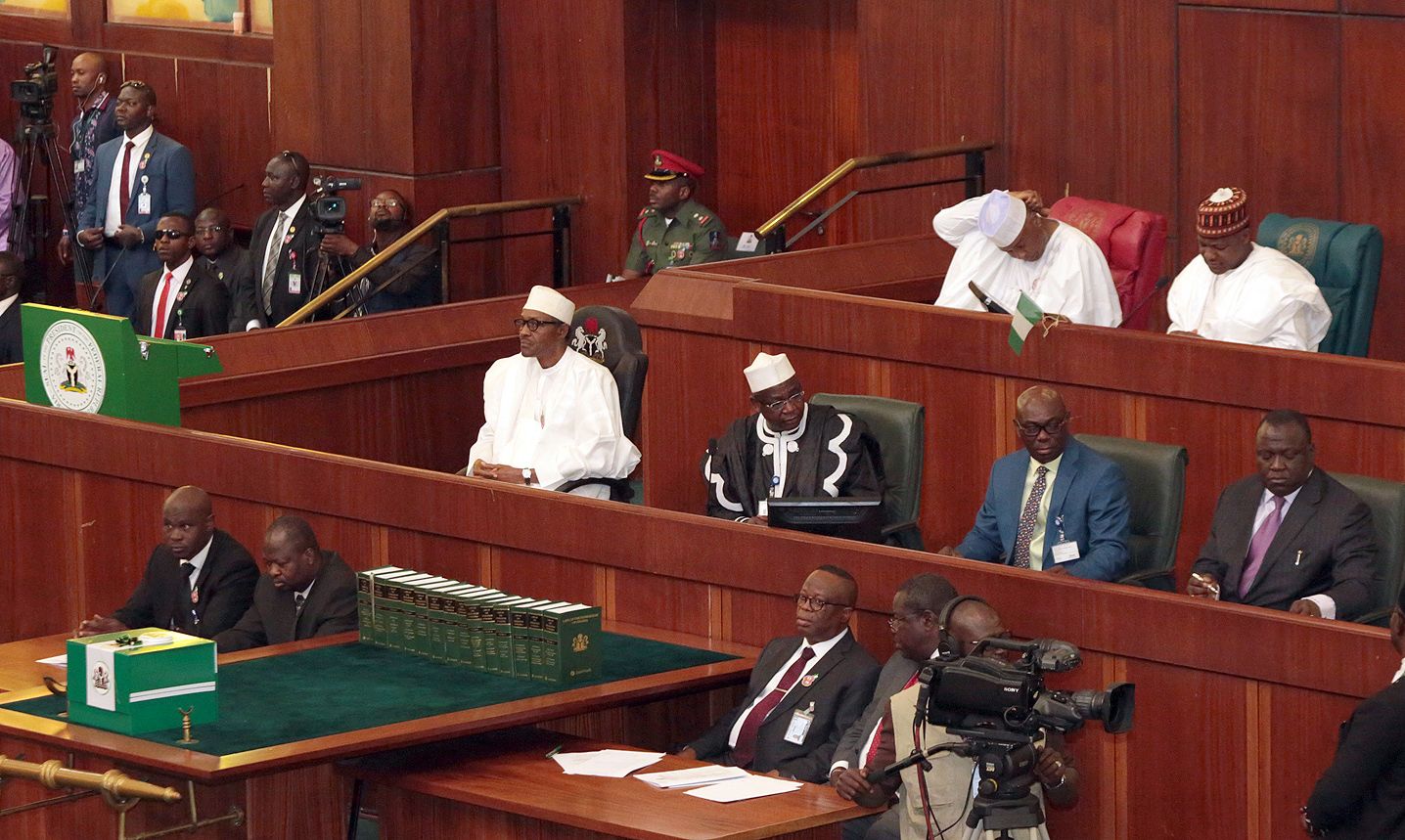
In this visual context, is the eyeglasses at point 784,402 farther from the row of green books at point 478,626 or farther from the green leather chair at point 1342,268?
the green leather chair at point 1342,268

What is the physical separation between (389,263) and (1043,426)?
477 centimetres

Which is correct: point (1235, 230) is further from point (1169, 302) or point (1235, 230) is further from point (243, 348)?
point (243, 348)

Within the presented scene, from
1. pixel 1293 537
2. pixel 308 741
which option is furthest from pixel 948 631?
pixel 308 741

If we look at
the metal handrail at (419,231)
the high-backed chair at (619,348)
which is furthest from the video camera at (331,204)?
the high-backed chair at (619,348)

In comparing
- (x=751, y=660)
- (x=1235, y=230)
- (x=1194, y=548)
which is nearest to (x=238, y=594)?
(x=751, y=660)

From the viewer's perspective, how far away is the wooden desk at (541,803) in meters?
5.08

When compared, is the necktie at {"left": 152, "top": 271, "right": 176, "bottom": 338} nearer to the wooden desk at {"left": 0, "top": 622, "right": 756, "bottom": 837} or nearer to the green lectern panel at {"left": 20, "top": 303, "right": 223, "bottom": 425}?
the green lectern panel at {"left": 20, "top": 303, "right": 223, "bottom": 425}

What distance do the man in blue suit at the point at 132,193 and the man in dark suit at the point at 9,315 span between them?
1.69 metres

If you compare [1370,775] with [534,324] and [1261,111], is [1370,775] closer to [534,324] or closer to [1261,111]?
[534,324]

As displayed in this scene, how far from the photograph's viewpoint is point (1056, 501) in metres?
6.38

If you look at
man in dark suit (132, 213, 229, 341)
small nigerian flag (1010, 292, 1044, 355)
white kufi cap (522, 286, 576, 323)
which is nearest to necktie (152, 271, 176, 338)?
man in dark suit (132, 213, 229, 341)

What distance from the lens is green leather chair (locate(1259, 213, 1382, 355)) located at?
7.58m

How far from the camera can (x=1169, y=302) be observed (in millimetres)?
7633

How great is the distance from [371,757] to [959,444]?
7.58 feet
